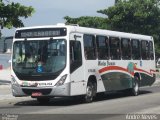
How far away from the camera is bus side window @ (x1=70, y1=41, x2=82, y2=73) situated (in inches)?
773

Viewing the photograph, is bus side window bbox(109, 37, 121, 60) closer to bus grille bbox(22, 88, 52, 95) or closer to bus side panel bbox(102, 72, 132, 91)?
bus side panel bbox(102, 72, 132, 91)

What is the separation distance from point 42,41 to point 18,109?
9.88 feet

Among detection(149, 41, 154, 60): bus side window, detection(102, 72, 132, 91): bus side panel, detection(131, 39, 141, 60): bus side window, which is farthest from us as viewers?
detection(149, 41, 154, 60): bus side window

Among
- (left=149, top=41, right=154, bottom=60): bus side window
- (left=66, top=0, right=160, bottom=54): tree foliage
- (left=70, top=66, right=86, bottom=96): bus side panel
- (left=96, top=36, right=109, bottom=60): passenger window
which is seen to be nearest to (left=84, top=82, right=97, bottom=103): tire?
(left=70, top=66, right=86, bottom=96): bus side panel

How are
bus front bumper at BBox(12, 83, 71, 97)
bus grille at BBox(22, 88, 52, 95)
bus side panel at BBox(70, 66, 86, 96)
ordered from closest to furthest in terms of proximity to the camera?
bus front bumper at BBox(12, 83, 71, 97) < bus grille at BBox(22, 88, 52, 95) < bus side panel at BBox(70, 66, 86, 96)

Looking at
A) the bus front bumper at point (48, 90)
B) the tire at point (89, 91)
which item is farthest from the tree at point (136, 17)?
the bus front bumper at point (48, 90)

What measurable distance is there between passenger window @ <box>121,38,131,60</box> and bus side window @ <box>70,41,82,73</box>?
4528 millimetres

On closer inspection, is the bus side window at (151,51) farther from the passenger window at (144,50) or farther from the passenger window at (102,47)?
the passenger window at (102,47)

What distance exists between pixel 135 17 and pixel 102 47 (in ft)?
107

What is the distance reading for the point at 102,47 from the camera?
2230cm

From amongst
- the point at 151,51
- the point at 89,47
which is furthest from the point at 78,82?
the point at 151,51

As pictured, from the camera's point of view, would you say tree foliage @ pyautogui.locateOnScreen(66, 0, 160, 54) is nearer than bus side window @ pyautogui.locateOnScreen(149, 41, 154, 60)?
No

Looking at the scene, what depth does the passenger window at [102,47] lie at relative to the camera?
22.0m

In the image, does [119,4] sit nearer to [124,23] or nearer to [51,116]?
[124,23]
